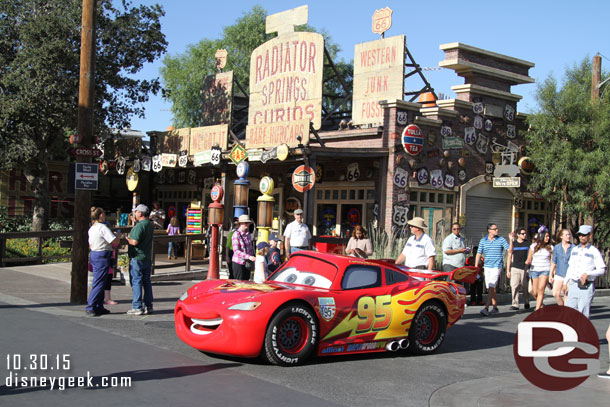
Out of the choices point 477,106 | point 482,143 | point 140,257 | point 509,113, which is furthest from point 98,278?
point 509,113

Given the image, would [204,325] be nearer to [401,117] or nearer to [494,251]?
[494,251]

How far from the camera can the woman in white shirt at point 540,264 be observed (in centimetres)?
1293

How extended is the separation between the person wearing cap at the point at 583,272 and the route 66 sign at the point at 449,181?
1072cm

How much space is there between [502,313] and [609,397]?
699cm

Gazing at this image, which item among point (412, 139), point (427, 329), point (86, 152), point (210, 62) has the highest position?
point (210, 62)

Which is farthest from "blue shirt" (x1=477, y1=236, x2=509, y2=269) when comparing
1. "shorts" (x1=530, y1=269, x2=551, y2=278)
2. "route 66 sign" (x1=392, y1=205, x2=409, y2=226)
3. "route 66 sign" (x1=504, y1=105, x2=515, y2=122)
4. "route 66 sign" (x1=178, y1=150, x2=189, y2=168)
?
"route 66 sign" (x1=178, y1=150, x2=189, y2=168)

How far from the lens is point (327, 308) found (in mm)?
7828

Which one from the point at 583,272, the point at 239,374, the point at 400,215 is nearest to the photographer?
the point at 239,374

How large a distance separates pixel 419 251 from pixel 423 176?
29.5 ft

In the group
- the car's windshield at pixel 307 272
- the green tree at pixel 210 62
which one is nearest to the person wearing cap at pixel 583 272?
the car's windshield at pixel 307 272

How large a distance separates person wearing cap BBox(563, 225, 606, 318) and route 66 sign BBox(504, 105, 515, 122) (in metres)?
12.8

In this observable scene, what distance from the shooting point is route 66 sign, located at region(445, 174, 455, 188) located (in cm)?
2038

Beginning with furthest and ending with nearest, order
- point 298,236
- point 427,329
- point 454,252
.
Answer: point 298,236 → point 454,252 → point 427,329

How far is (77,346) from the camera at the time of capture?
25.9 ft
